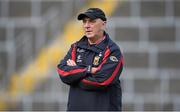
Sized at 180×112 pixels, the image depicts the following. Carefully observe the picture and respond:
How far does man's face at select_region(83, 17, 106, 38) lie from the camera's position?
4.73 meters

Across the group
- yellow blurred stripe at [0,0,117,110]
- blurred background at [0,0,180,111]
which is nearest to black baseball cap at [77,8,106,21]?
blurred background at [0,0,180,111]

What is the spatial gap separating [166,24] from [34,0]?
2083 millimetres

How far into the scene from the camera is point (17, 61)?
10.4 m

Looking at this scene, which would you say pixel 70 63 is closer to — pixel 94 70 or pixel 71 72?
pixel 71 72

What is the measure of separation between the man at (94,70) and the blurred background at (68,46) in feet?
16.8

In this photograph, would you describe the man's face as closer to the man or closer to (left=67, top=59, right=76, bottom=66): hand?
the man

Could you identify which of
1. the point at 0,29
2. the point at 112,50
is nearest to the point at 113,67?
the point at 112,50

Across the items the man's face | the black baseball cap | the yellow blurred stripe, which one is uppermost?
the black baseball cap

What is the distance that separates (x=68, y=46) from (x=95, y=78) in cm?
560

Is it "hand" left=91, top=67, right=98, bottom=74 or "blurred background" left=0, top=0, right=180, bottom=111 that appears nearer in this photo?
"hand" left=91, top=67, right=98, bottom=74

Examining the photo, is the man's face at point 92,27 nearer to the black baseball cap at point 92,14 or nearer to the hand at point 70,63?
the black baseball cap at point 92,14

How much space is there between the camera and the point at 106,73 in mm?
4684

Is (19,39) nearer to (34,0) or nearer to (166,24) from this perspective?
(34,0)

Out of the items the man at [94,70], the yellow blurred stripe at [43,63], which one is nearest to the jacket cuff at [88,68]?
the man at [94,70]
